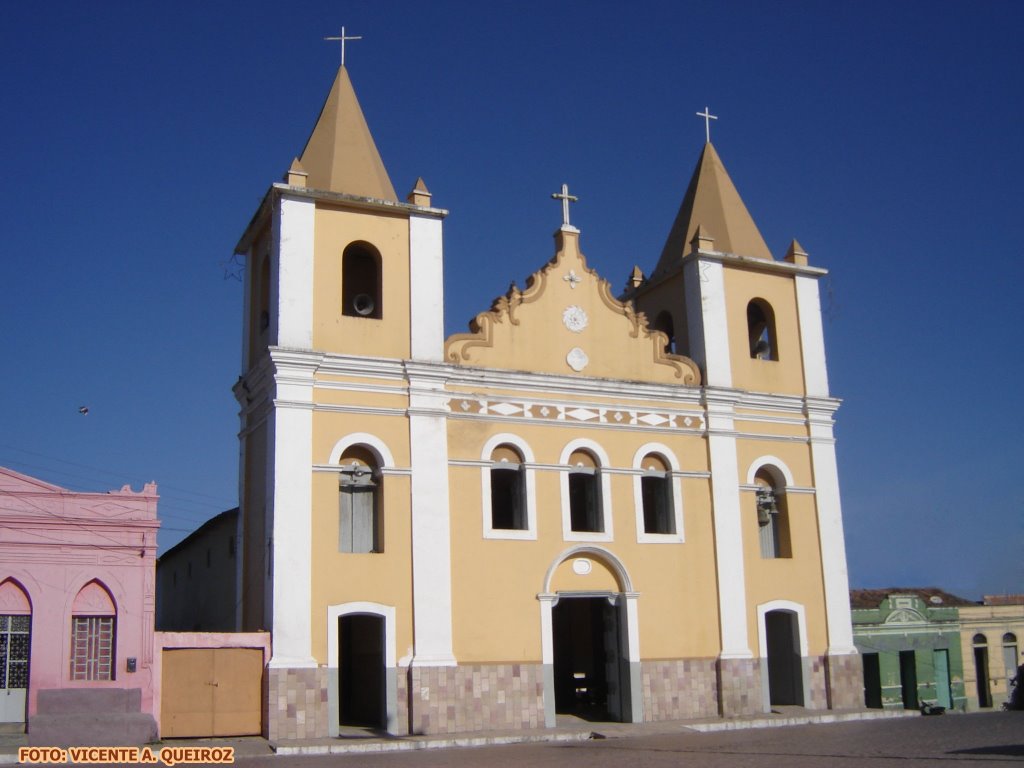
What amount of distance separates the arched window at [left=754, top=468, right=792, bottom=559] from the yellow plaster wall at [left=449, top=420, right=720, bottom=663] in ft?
5.42

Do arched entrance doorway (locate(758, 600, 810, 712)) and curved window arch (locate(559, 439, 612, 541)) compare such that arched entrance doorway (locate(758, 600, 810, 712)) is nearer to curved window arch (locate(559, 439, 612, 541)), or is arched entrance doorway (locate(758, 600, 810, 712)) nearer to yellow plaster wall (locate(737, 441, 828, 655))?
yellow plaster wall (locate(737, 441, 828, 655))

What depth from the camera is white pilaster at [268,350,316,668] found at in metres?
19.4

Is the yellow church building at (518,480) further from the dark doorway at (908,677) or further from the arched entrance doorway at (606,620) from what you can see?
the dark doorway at (908,677)

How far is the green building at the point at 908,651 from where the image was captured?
28.2 m

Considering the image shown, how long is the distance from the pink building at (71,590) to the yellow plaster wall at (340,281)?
442cm

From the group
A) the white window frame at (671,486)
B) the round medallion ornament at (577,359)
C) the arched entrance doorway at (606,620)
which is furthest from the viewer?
the round medallion ornament at (577,359)

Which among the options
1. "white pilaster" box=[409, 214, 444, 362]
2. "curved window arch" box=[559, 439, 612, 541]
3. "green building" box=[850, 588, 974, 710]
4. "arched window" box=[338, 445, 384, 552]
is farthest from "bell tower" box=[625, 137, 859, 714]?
"arched window" box=[338, 445, 384, 552]

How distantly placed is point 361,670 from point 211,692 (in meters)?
3.79

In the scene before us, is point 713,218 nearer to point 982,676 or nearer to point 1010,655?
point 982,676

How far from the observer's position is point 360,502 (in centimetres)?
2112

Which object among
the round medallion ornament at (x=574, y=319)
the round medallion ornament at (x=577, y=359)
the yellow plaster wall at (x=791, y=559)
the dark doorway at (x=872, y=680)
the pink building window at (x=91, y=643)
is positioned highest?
the round medallion ornament at (x=574, y=319)

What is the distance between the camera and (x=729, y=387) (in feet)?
80.4

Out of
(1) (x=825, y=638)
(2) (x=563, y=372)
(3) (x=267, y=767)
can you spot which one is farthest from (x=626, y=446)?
(3) (x=267, y=767)

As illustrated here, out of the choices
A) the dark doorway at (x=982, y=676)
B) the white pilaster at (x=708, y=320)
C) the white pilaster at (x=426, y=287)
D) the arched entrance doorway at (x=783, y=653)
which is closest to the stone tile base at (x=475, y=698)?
the arched entrance doorway at (x=783, y=653)
